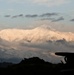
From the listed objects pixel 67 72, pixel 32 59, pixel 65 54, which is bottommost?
pixel 67 72

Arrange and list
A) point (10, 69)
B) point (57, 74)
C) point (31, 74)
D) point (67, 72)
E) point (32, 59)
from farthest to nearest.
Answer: point (32, 59) → point (10, 69) → point (31, 74) → point (57, 74) → point (67, 72)

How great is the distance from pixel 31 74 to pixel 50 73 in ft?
18.0

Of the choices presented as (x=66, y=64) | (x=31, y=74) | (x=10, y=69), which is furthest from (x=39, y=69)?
(x=66, y=64)

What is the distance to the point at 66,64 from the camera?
152 ft

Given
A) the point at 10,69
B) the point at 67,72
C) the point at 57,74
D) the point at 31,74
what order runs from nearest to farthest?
the point at 67,72 → the point at 57,74 → the point at 31,74 → the point at 10,69

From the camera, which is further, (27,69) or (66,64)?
(27,69)

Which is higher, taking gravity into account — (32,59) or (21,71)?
(32,59)

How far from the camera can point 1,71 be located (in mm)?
67125

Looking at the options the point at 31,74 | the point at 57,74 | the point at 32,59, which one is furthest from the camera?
the point at 32,59

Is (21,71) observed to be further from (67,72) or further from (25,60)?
(25,60)

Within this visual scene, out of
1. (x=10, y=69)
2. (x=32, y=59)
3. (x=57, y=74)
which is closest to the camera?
(x=57, y=74)

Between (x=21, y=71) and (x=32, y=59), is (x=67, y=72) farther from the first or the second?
(x=32, y=59)

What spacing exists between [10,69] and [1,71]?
212 cm

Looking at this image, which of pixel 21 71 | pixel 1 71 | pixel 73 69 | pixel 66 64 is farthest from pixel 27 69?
pixel 73 69
